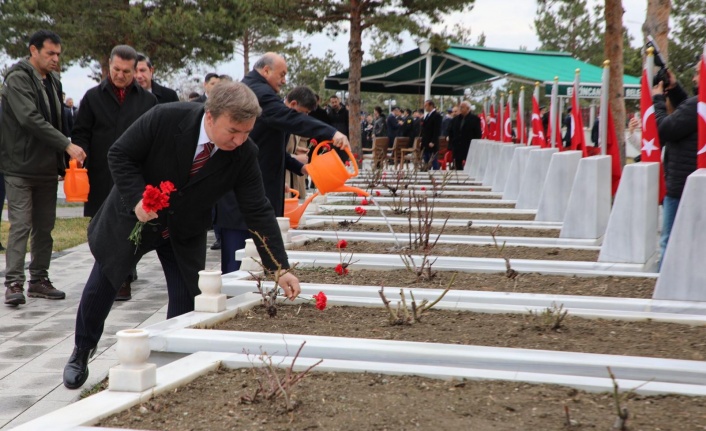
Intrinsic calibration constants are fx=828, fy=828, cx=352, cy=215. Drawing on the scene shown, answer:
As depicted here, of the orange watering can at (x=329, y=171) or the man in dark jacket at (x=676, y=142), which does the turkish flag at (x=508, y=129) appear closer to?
the man in dark jacket at (x=676, y=142)

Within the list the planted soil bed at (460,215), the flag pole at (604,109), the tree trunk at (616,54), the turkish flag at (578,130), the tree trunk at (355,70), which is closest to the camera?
the flag pole at (604,109)

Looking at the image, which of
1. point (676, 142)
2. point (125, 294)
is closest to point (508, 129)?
point (676, 142)

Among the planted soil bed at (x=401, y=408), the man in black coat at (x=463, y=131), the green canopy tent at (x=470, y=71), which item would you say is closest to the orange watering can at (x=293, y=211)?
the planted soil bed at (x=401, y=408)

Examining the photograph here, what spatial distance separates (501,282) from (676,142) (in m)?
2.00

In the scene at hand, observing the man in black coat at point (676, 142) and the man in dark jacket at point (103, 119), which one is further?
the man in dark jacket at point (103, 119)

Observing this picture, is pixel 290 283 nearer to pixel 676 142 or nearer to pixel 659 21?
pixel 676 142

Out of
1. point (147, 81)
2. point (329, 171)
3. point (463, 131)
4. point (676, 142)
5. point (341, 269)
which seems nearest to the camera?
point (341, 269)

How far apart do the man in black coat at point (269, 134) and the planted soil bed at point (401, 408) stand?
290 cm

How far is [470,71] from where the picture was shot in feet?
97.6

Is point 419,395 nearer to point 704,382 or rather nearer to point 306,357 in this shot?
point 306,357

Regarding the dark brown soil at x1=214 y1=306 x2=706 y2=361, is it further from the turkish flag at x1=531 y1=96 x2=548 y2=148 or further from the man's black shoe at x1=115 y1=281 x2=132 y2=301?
the turkish flag at x1=531 y1=96 x2=548 y2=148

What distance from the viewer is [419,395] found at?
306 centimetres

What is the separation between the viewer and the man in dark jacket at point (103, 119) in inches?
268

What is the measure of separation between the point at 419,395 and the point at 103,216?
2024mm
